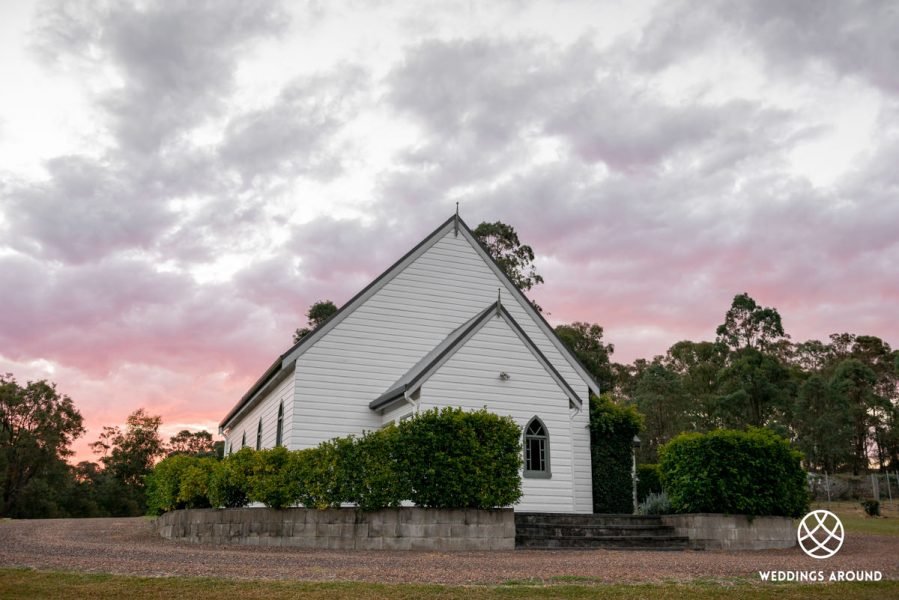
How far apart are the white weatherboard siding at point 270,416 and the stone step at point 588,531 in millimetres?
8105

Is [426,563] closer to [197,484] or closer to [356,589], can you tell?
[356,589]

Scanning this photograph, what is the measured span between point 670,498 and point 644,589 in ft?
30.6

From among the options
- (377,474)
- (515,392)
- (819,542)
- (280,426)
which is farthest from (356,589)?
(280,426)

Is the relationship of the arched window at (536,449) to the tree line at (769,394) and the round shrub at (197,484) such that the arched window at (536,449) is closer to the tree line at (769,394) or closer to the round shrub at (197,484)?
the round shrub at (197,484)

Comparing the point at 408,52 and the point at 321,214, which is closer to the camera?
the point at 408,52

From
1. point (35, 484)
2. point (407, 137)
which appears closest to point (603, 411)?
point (407, 137)

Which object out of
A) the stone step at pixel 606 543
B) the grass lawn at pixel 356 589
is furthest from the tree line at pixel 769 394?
the grass lawn at pixel 356 589

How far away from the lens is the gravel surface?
9891 mm

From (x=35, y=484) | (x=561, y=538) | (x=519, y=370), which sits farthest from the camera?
(x=35, y=484)

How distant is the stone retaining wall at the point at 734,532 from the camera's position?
1620 cm

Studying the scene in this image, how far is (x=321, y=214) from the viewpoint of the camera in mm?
23375

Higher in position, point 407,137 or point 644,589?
point 407,137

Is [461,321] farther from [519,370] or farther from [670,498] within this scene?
[670,498]

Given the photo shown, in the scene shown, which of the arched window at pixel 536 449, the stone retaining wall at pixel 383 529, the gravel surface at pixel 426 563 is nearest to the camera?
the gravel surface at pixel 426 563
